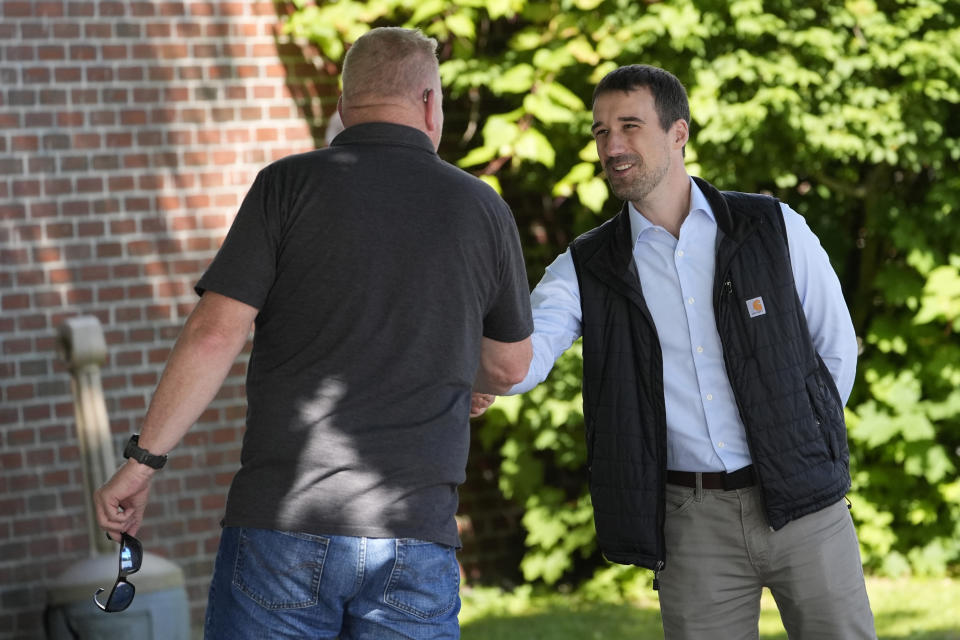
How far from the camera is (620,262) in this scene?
3.15 metres

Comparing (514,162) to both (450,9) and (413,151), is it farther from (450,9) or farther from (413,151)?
(413,151)

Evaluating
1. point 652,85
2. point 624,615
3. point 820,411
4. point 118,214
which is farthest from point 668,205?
point 624,615

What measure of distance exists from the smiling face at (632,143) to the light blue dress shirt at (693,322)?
3.6 inches

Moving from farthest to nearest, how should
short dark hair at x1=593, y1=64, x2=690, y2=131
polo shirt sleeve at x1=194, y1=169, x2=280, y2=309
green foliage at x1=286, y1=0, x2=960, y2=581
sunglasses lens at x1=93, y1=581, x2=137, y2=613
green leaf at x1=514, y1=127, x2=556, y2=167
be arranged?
1. green leaf at x1=514, y1=127, x2=556, y2=167
2. green foliage at x1=286, y1=0, x2=960, y2=581
3. short dark hair at x1=593, y1=64, x2=690, y2=131
4. sunglasses lens at x1=93, y1=581, x2=137, y2=613
5. polo shirt sleeve at x1=194, y1=169, x2=280, y2=309

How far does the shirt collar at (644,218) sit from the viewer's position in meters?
3.20

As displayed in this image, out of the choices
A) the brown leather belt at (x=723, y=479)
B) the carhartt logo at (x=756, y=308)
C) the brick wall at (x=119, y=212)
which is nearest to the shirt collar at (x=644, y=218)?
the carhartt logo at (x=756, y=308)

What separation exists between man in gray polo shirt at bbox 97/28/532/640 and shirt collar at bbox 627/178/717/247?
79 centimetres

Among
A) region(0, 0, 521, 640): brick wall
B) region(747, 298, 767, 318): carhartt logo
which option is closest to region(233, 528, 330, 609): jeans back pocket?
region(747, 298, 767, 318): carhartt logo

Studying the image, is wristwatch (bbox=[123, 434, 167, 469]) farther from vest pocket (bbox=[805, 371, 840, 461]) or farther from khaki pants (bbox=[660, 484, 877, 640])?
vest pocket (bbox=[805, 371, 840, 461])

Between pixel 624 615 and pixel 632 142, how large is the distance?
3803 millimetres

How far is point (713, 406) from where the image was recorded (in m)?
3.05

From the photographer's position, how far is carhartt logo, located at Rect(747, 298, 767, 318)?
120 inches

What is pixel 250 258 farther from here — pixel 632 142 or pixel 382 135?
pixel 632 142

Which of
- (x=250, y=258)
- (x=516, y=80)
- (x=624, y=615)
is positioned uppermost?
(x=516, y=80)
